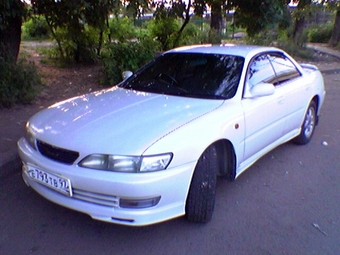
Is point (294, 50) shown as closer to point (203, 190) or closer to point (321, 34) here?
point (321, 34)

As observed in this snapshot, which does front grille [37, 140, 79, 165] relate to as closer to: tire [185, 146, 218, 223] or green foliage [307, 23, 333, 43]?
tire [185, 146, 218, 223]

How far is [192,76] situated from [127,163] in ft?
5.50

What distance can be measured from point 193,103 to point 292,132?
187cm

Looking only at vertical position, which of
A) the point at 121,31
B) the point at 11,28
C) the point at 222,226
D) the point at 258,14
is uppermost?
the point at 258,14

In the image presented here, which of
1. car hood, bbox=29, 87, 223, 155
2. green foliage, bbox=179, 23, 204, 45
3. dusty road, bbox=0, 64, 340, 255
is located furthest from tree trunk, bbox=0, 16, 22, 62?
green foliage, bbox=179, 23, 204, 45

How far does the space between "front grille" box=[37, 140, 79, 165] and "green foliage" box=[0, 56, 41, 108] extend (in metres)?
3.66

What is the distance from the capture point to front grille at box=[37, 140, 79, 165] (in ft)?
9.12

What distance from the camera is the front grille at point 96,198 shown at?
269 centimetres

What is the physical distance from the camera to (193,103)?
3.49 meters

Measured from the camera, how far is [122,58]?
28.0 feet

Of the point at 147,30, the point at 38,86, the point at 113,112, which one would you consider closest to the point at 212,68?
the point at 113,112

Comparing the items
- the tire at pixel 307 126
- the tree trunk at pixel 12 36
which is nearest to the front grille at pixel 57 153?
the tire at pixel 307 126

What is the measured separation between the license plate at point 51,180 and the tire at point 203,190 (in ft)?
3.17

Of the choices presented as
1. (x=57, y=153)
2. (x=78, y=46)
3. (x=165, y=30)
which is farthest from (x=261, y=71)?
(x=165, y=30)
